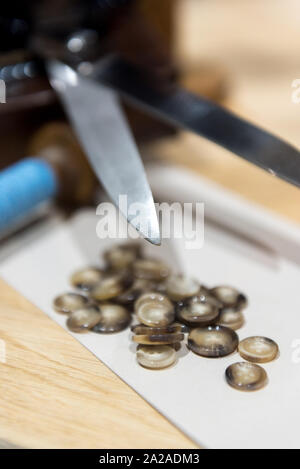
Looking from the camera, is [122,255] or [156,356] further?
[122,255]

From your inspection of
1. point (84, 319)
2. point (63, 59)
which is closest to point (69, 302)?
point (84, 319)

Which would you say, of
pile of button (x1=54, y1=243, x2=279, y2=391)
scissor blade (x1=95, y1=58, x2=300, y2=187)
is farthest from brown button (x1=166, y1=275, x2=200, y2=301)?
scissor blade (x1=95, y1=58, x2=300, y2=187)

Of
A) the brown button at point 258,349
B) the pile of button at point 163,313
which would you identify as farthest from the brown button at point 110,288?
the brown button at point 258,349

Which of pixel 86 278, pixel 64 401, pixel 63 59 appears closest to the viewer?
pixel 64 401

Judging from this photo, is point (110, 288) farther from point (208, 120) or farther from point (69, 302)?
point (208, 120)

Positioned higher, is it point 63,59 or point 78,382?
point 63,59

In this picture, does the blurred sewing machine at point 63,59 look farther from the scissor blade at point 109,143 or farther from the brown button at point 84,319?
the brown button at point 84,319

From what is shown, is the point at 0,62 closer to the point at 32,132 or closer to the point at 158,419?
the point at 32,132
